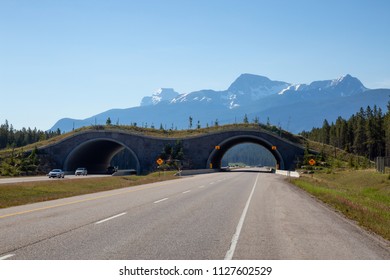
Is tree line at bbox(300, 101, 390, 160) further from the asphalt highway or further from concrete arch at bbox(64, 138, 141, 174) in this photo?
the asphalt highway

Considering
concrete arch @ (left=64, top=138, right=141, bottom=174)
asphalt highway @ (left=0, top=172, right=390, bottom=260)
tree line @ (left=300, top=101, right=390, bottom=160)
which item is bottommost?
asphalt highway @ (left=0, top=172, right=390, bottom=260)

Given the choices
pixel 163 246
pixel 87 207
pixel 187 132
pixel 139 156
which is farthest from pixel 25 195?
pixel 187 132

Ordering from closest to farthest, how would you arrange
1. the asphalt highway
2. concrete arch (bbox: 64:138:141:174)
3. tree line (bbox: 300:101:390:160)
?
the asphalt highway < concrete arch (bbox: 64:138:141:174) < tree line (bbox: 300:101:390:160)

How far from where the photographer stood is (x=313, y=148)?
9931cm

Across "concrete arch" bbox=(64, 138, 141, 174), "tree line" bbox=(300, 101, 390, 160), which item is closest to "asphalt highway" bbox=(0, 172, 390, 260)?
"concrete arch" bbox=(64, 138, 141, 174)

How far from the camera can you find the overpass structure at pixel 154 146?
3723 inches

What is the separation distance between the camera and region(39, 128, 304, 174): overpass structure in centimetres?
9456

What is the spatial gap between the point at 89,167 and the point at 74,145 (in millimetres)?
11616

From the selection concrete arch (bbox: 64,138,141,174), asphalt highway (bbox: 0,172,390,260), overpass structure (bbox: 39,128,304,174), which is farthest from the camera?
overpass structure (bbox: 39,128,304,174)

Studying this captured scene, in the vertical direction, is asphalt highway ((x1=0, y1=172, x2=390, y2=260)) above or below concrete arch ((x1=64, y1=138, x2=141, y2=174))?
below

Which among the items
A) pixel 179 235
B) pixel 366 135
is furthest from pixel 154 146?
pixel 179 235

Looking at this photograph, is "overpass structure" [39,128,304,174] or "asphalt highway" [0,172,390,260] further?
"overpass structure" [39,128,304,174]

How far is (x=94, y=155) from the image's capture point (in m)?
110

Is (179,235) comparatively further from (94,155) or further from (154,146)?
(94,155)
